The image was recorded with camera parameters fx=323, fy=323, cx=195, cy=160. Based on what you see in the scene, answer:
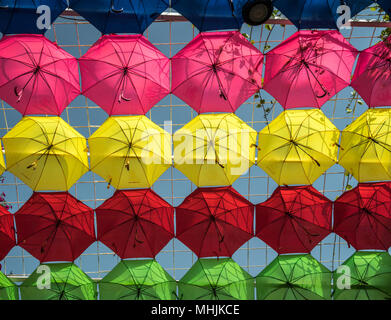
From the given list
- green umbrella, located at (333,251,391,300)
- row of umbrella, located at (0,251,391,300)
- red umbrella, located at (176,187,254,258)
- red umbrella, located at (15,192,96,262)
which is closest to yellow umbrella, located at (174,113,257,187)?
red umbrella, located at (176,187,254,258)

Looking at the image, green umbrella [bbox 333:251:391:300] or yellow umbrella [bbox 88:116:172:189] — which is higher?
yellow umbrella [bbox 88:116:172:189]

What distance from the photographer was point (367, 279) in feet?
30.8

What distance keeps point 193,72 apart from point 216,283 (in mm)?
5959

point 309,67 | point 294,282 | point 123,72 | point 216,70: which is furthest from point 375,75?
point 123,72

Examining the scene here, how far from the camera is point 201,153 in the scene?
9.00 m

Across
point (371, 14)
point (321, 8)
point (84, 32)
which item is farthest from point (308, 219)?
point (84, 32)

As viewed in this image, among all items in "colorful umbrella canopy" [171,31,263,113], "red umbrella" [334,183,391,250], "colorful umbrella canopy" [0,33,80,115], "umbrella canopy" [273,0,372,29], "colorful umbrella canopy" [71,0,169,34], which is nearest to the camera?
"colorful umbrella canopy" [71,0,169,34]

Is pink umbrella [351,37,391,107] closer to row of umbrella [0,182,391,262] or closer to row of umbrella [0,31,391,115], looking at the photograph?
row of umbrella [0,31,391,115]

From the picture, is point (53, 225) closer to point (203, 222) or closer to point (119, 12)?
point (203, 222)

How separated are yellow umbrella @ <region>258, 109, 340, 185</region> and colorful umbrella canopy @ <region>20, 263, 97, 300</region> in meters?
6.20

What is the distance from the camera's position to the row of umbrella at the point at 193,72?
8.30m

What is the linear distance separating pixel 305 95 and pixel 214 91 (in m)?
2.49

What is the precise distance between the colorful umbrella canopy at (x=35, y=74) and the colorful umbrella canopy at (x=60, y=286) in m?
4.65

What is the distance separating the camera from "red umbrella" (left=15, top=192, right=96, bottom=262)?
9.30 metres
